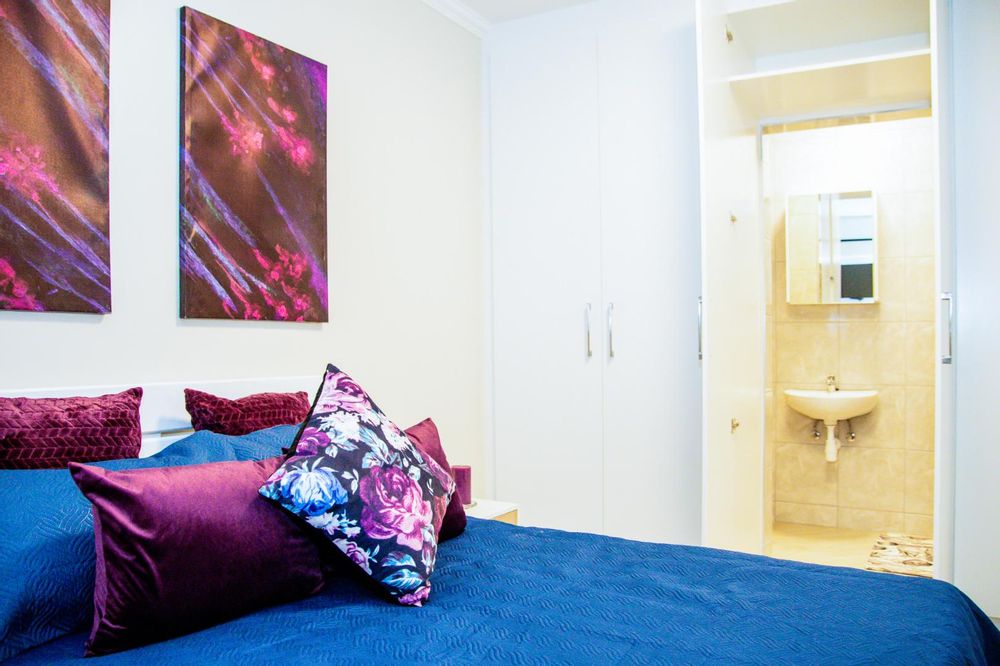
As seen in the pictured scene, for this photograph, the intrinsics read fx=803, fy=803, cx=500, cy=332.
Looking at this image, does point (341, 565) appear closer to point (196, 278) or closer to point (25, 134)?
point (196, 278)

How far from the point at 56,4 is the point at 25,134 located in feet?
1.15

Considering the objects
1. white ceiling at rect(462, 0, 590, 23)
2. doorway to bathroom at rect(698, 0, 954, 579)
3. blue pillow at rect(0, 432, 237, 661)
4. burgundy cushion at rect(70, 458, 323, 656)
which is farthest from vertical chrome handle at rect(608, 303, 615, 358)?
blue pillow at rect(0, 432, 237, 661)

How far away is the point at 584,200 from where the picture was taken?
3625 millimetres

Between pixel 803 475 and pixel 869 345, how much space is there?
0.85 metres

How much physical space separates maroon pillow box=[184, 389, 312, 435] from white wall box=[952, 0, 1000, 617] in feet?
7.54

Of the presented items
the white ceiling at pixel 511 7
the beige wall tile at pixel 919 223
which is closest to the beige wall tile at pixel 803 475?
the beige wall tile at pixel 919 223

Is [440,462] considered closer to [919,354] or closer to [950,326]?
[950,326]

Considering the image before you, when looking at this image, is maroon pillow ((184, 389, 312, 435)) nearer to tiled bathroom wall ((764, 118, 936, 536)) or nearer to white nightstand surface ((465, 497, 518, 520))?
white nightstand surface ((465, 497, 518, 520))

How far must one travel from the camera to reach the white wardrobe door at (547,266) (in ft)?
11.9

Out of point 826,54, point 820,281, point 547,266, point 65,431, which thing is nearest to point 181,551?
point 65,431

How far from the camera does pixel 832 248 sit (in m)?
4.60

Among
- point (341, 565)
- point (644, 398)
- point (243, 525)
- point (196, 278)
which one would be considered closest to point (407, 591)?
point (341, 565)

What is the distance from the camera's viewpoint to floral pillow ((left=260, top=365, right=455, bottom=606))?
1557mm

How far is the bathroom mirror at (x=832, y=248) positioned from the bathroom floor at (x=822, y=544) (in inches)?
51.6
